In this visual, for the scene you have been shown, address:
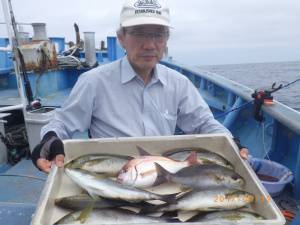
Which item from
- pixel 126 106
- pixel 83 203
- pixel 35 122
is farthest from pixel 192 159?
pixel 35 122

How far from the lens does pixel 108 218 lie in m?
1.38

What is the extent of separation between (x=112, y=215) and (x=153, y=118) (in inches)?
47.7

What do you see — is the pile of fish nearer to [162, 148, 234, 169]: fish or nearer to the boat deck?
[162, 148, 234, 169]: fish

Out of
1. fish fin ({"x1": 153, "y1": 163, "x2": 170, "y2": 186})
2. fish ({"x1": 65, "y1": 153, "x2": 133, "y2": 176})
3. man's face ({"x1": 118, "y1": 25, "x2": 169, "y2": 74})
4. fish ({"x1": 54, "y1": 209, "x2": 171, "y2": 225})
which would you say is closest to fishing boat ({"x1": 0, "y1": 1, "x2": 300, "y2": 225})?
fish ({"x1": 65, "y1": 153, "x2": 133, "y2": 176})

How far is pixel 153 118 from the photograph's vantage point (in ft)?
8.30

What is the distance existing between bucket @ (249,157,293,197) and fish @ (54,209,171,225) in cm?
167

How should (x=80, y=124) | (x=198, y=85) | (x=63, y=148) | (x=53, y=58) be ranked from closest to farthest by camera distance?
(x=63, y=148), (x=80, y=124), (x=53, y=58), (x=198, y=85)

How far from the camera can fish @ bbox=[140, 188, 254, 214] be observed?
4.90ft

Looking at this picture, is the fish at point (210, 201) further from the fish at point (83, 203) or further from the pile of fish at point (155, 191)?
the fish at point (83, 203)

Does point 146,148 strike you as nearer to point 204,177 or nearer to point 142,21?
point 204,177

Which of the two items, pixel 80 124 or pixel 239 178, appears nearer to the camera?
pixel 239 178

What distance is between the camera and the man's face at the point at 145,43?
2246 millimetres

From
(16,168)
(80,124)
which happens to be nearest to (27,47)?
(16,168)

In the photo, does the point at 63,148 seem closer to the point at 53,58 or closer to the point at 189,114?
the point at 189,114
